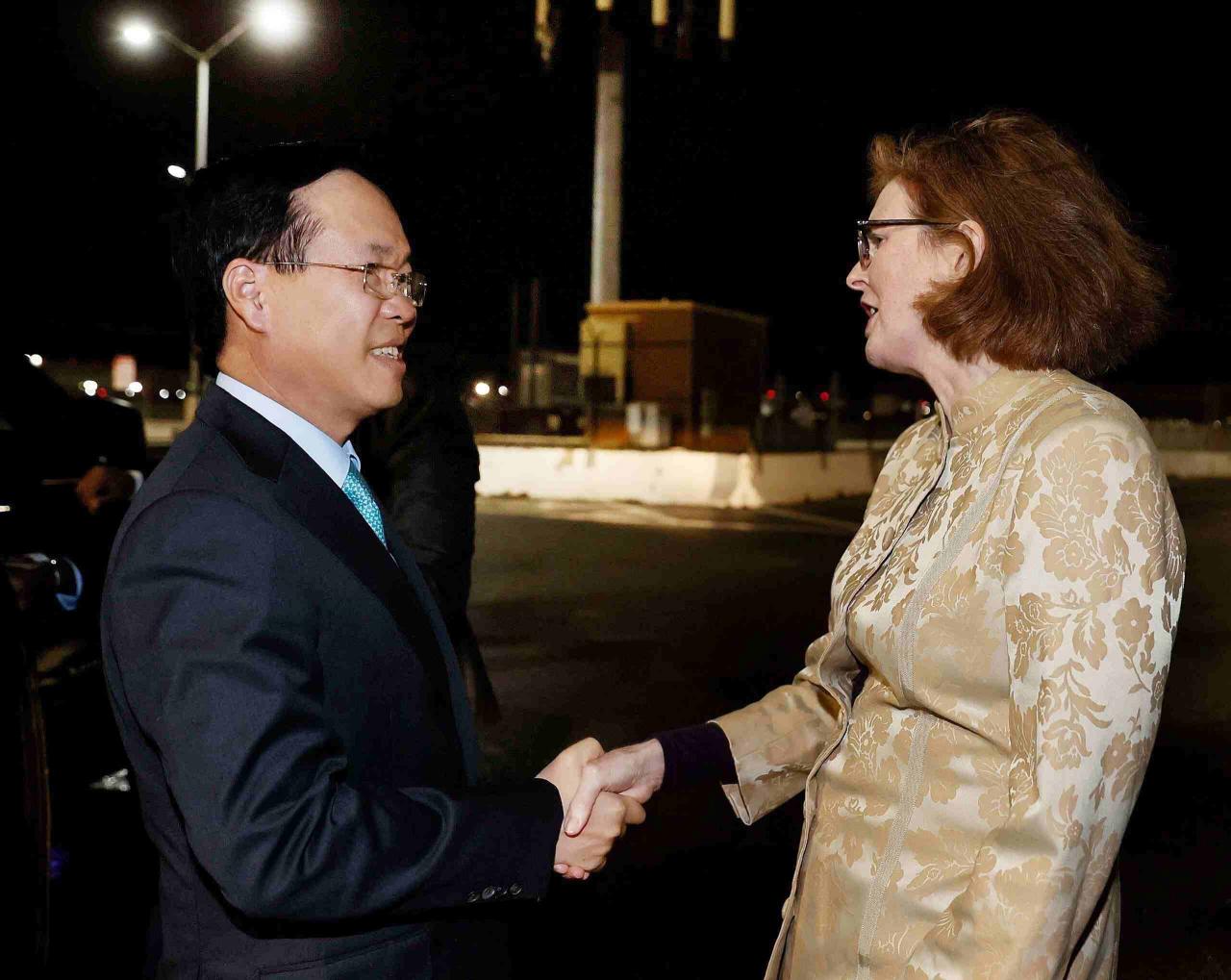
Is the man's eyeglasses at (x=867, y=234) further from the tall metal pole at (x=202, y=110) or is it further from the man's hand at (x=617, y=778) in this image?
the tall metal pole at (x=202, y=110)

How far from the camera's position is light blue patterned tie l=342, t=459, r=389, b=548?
206 cm

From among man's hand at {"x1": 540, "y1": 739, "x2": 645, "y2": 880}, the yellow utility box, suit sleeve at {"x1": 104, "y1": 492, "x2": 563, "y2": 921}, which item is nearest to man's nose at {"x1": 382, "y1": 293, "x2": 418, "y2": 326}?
suit sleeve at {"x1": 104, "y1": 492, "x2": 563, "y2": 921}

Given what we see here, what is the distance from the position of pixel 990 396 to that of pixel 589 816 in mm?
1074

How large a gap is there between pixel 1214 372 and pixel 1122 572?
70.5 metres

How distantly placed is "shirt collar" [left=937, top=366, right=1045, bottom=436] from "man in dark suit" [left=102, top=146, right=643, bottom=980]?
0.97m

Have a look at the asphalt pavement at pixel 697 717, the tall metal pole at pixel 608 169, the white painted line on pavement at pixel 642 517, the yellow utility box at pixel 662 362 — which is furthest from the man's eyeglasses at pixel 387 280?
the tall metal pole at pixel 608 169

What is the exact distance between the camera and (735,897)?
4145 millimetres

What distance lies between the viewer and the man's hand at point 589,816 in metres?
2.01

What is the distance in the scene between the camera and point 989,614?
5.80 feet


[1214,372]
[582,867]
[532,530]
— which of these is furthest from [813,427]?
[1214,372]

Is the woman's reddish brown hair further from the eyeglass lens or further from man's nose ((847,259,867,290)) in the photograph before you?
the eyeglass lens

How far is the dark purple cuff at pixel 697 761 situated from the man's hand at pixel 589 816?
0.20 m

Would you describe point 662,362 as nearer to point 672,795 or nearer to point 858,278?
point 672,795

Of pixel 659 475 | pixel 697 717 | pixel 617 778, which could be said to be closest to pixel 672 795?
pixel 697 717
